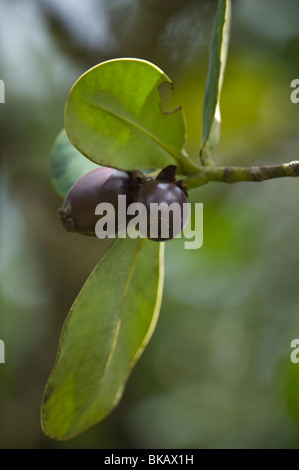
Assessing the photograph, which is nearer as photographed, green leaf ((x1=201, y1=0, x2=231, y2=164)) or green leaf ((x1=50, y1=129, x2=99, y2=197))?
green leaf ((x1=201, y1=0, x2=231, y2=164))

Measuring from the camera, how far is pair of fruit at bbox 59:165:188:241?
37.0 inches

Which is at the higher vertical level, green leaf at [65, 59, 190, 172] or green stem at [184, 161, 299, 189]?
green leaf at [65, 59, 190, 172]

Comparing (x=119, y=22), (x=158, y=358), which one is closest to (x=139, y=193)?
(x=119, y=22)

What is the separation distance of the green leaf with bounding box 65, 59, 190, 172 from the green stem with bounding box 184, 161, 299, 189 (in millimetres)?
34

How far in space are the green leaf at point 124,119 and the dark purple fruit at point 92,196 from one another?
2cm

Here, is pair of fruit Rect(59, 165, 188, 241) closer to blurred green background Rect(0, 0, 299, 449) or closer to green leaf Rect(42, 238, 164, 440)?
green leaf Rect(42, 238, 164, 440)

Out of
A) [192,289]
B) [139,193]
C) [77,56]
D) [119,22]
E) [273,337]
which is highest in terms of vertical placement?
[119,22]

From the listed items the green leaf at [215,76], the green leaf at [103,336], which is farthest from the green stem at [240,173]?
the green leaf at [103,336]

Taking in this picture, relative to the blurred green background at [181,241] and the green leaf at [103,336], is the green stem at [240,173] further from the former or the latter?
the blurred green background at [181,241]

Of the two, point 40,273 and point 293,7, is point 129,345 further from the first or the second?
point 293,7

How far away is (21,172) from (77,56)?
1.54ft

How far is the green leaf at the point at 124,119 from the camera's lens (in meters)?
0.90

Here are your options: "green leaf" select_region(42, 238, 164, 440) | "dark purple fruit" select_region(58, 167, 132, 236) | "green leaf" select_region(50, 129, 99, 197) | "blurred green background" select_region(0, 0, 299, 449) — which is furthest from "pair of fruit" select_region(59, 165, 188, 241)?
"blurred green background" select_region(0, 0, 299, 449)

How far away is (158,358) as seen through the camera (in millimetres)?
2545
